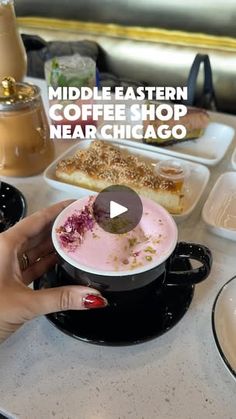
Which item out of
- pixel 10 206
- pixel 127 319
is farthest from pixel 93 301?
pixel 10 206

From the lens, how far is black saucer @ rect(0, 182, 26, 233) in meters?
0.70

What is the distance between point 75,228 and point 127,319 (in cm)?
12

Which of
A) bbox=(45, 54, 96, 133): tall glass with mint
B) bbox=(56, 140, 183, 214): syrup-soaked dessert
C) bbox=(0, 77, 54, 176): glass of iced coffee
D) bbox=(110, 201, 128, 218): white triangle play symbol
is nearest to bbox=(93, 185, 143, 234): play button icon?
bbox=(110, 201, 128, 218): white triangle play symbol

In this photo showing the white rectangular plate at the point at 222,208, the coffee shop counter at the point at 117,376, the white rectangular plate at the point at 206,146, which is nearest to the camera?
the coffee shop counter at the point at 117,376

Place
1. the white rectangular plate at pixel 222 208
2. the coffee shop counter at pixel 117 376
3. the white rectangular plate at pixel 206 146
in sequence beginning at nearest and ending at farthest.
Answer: the coffee shop counter at pixel 117 376 < the white rectangular plate at pixel 222 208 < the white rectangular plate at pixel 206 146

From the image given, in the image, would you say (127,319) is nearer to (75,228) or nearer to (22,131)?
(75,228)

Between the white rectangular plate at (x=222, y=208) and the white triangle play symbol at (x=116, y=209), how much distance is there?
6.6 inches

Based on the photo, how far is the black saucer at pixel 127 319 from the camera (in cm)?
50

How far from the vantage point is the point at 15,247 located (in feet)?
1.77

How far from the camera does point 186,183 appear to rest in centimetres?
78

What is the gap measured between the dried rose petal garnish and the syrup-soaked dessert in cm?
19

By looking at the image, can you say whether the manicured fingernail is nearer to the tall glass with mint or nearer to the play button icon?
the play button icon

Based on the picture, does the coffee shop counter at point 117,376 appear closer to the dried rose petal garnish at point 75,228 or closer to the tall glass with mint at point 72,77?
the dried rose petal garnish at point 75,228

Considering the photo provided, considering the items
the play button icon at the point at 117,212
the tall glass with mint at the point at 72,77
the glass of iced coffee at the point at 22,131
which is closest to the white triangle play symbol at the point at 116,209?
the play button icon at the point at 117,212
